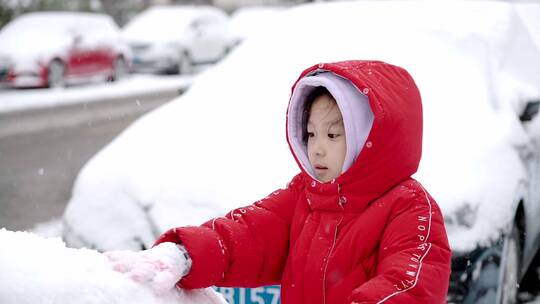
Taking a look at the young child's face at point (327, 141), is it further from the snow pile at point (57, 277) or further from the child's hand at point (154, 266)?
the snow pile at point (57, 277)

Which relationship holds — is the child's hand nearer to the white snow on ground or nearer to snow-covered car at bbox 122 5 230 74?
the white snow on ground

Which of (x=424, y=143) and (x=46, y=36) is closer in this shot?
(x=424, y=143)

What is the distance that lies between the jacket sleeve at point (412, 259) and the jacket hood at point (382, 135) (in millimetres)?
77

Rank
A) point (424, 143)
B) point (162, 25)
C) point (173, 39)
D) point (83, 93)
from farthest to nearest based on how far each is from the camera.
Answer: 1. point (162, 25)
2. point (173, 39)
3. point (83, 93)
4. point (424, 143)

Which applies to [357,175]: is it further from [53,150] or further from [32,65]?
[32,65]

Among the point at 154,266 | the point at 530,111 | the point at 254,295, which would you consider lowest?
the point at 254,295

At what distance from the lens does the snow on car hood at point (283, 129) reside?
104 inches

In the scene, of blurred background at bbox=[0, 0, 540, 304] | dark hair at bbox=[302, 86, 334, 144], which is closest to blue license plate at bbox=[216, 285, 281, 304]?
blurred background at bbox=[0, 0, 540, 304]

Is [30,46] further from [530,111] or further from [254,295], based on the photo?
[254,295]

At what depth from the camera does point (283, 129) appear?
302 cm

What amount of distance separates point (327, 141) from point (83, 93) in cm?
1321

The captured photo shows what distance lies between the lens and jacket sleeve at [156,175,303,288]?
5.05 feet

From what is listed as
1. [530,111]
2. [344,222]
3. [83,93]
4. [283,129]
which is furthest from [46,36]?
[344,222]

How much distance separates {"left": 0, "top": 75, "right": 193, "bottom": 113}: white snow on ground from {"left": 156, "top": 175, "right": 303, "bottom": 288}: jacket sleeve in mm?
10401
